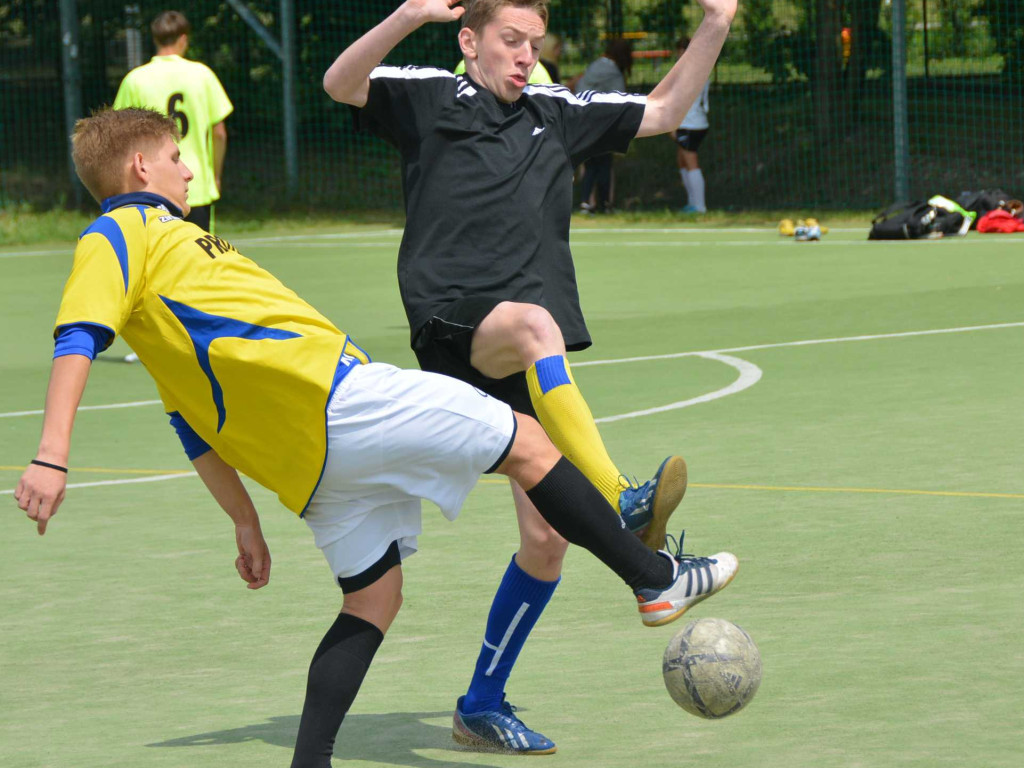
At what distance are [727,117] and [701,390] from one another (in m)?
17.6

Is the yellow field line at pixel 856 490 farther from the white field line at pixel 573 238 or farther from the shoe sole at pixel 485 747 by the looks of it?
the white field line at pixel 573 238

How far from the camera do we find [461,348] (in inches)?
191

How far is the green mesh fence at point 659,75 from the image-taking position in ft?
83.1

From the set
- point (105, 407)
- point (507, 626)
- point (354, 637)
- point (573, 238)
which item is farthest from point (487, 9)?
point (573, 238)

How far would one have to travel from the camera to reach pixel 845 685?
501 cm

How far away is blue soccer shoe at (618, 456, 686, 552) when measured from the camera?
4.59m

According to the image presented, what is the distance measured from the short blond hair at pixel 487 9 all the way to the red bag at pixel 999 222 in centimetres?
1570

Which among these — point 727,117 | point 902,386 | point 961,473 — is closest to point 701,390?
point 902,386

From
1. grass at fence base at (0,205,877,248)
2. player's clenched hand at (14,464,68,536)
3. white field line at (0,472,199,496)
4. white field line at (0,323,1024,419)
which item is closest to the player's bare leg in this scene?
player's clenched hand at (14,464,68,536)

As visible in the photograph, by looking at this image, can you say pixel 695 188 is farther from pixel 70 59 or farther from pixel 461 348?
pixel 461 348

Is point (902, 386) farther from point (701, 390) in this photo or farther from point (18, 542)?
point (18, 542)

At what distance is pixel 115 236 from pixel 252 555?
2.88 feet

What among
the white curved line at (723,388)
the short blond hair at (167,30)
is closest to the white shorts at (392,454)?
the white curved line at (723,388)

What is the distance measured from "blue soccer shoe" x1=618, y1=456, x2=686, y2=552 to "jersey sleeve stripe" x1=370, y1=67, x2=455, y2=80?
4.45 feet
